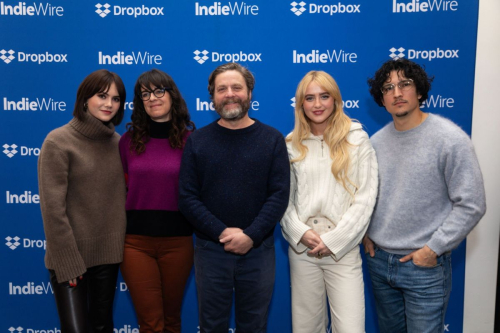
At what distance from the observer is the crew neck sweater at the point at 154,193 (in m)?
2.05

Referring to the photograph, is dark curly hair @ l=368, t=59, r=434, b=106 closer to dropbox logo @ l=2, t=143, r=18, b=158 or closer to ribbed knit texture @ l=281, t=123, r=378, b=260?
ribbed knit texture @ l=281, t=123, r=378, b=260

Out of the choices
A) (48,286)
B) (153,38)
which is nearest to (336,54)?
(153,38)

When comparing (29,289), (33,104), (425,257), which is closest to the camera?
(425,257)

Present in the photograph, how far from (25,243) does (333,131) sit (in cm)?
251

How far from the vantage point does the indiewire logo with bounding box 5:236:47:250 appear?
2852 mm

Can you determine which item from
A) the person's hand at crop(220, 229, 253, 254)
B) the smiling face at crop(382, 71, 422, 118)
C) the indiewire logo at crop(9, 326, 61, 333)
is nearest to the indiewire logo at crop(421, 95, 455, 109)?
the smiling face at crop(382, 71, 422, 118)

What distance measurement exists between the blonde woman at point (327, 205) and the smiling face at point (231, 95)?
330mm

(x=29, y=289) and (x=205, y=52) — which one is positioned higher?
(x=205, y=52)

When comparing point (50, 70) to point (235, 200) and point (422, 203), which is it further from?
point (422, 203)

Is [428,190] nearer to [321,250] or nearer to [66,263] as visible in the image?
[321,250]

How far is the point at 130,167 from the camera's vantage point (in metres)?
2.07

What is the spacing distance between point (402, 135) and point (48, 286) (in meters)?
2.85

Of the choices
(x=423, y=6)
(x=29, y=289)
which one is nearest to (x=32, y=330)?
(x=29, y=289)

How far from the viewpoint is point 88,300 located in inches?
88.0
